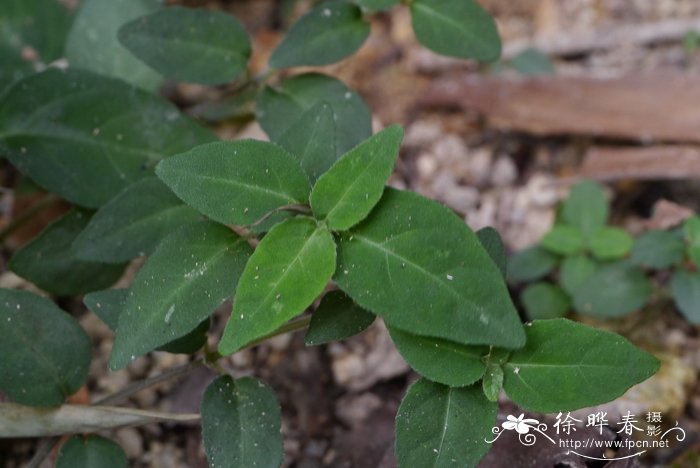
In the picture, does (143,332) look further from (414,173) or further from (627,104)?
(627,104)

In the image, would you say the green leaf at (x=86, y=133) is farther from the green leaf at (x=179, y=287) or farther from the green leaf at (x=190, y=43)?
the green leaf at (x=179, y=287)

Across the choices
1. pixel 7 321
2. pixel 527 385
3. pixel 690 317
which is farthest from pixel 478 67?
pixel 7 321

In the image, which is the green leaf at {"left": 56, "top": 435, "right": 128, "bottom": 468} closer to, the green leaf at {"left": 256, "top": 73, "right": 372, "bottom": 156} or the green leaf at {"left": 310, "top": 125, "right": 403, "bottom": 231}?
the green leaf at {"left": 310, "top": 125, "right": 403, "bottom": 231}

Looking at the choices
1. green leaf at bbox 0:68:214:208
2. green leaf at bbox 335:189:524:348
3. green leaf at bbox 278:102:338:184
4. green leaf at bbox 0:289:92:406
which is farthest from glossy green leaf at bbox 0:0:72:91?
green leaf at bbox 335:189:524:348

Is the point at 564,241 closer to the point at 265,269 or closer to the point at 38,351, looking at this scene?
the point at 265,269

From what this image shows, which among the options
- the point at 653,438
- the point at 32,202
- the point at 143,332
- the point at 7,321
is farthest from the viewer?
the point at 32,202

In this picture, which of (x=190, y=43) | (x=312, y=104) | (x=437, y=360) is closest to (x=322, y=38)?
(x=312, y=104)

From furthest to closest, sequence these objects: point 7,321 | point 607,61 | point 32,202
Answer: point 607,61
point 32,202
point 7,321
